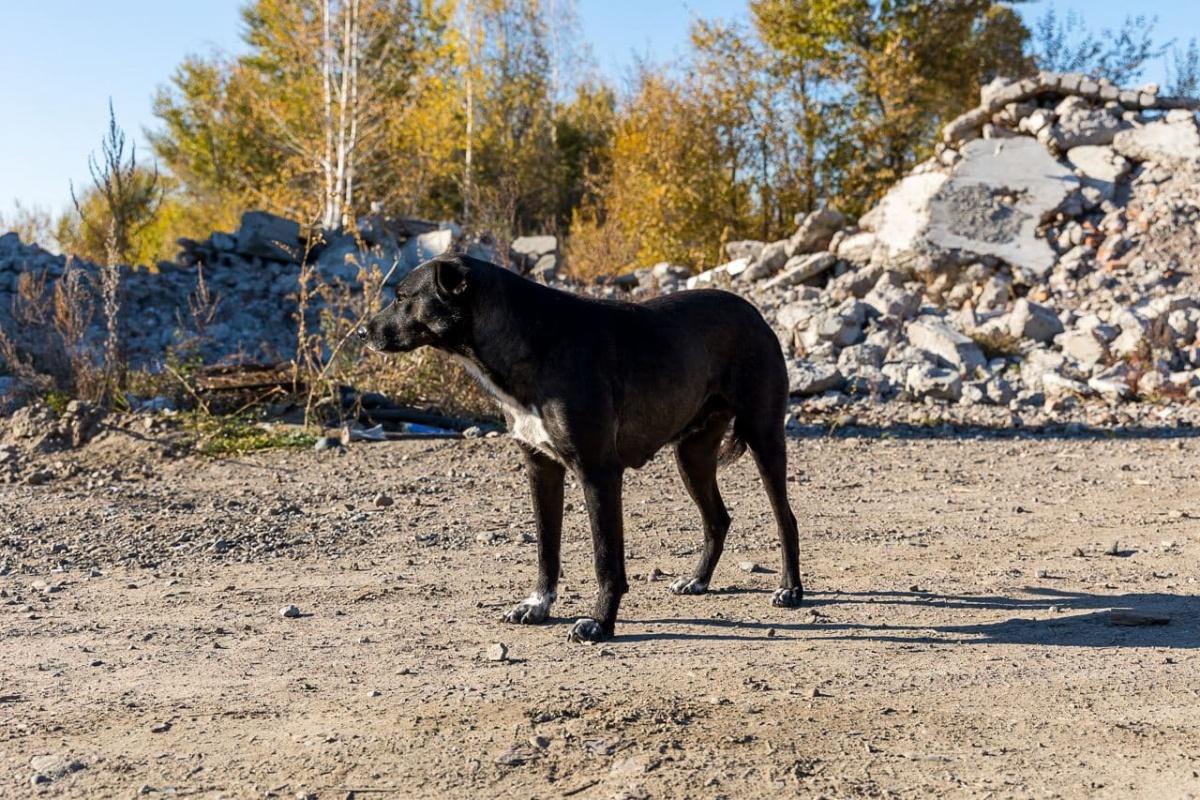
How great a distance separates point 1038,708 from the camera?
14.5 feet

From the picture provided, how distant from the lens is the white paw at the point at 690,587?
639 centimetres

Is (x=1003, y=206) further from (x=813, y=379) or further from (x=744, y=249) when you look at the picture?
(x=813, y=379)

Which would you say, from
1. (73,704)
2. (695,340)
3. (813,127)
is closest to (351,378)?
(695,340)

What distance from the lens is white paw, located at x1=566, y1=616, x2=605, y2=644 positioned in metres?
5.37

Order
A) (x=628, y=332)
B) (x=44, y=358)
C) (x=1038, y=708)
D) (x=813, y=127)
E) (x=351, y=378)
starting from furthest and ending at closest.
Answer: (x=813, y=127), (x=44, y=358), (x=351, y=378), (x=628, y=332), (x=1038, y=708)

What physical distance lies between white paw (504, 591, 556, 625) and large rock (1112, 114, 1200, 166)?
15558 mm

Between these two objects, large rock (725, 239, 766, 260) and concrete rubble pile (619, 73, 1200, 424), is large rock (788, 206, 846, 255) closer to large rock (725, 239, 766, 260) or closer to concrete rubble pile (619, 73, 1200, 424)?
concrete rubble pile (619, 73, 1200, 424)

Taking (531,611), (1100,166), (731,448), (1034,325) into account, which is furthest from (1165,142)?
(531,611)

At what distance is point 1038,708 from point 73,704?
Answer: 339 centimetres

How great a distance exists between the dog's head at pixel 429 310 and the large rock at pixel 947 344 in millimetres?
9879

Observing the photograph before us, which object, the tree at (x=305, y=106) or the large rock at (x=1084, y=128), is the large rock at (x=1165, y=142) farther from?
the tree at (x=305, y=106)

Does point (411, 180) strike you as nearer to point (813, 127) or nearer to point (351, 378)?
point (813, 127)

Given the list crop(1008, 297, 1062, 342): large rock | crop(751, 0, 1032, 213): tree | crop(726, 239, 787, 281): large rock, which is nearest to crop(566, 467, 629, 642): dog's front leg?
crop(1008, 297, 1062, 342): large rock

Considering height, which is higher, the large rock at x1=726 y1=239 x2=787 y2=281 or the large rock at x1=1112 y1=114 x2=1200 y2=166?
the large rock at x1=1112 y1=114 x2=1200 y2=166
